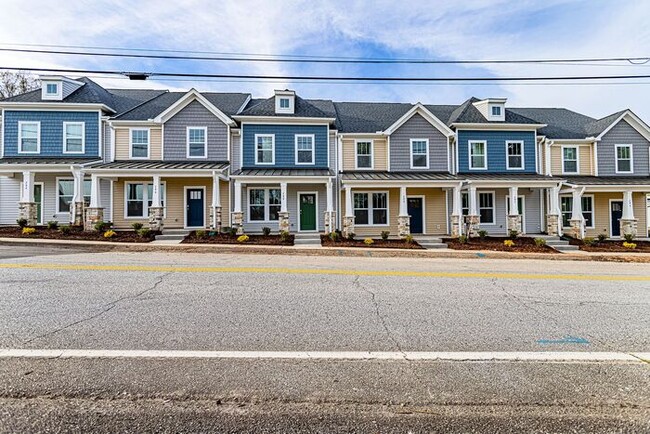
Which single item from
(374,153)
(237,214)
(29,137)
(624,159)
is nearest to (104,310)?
(237,214)

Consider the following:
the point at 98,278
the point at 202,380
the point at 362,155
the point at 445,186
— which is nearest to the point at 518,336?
the point at 202,380

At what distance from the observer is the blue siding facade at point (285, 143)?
787 inches

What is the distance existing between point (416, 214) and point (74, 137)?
19100 millimetres

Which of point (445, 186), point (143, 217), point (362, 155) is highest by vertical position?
point (362, 155)

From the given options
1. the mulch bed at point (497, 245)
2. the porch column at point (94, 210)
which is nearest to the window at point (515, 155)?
the mulch bed at point (497, 245)

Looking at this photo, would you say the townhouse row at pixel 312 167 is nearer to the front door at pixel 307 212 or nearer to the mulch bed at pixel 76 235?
the front door at pixel 307 212

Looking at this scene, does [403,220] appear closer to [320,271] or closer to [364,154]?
[364,154]

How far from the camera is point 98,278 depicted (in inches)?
315

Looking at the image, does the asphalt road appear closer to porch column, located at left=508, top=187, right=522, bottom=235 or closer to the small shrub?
the small shrub

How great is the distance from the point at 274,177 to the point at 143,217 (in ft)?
25.1

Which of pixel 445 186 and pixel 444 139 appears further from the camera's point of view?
pixel 444 139

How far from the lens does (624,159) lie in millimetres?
22031

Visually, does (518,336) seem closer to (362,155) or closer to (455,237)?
(455,237)

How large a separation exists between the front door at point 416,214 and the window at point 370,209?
1.43 meters
